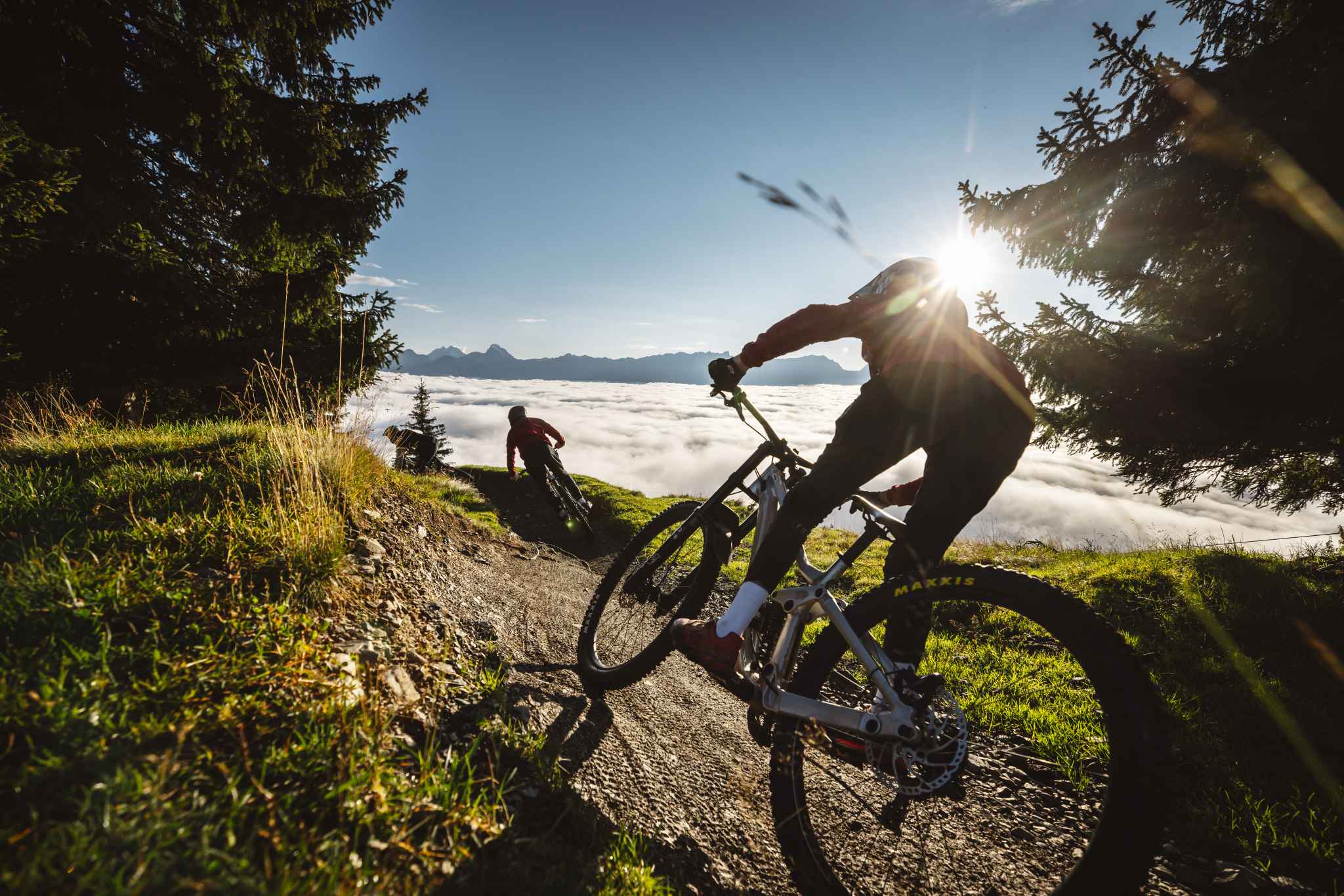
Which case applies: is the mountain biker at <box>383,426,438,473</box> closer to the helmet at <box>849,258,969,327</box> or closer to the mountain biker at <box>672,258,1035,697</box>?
the mountain biker at <box>672,258,1035,697</box>

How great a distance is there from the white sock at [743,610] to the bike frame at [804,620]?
0.11 metres

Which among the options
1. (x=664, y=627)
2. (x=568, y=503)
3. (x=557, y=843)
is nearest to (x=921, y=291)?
(x=664, y=627)

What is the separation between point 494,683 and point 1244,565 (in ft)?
29.0

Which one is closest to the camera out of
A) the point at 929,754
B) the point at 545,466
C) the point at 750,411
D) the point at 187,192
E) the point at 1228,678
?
the point at 929,754

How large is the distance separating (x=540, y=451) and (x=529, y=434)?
0.46 m

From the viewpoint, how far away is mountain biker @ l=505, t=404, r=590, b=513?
1049 cm

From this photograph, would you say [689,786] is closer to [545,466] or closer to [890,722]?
[890,722]

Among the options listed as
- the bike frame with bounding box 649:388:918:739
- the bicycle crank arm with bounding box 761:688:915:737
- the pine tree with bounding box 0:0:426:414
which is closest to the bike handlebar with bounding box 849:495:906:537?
the bike frame with bounding box 649:388:918:739

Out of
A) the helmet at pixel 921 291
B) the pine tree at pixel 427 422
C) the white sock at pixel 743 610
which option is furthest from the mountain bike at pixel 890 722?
the pine tree at pixel 427 422

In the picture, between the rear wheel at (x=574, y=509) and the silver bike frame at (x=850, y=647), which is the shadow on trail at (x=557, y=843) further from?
the rear wheel at (x=574, y=509)

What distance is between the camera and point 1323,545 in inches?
277

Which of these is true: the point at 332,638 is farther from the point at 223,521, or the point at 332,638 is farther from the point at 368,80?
the point at 368,80

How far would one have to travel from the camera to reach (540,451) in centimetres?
1055

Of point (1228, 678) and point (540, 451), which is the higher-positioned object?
point (540, 451)
